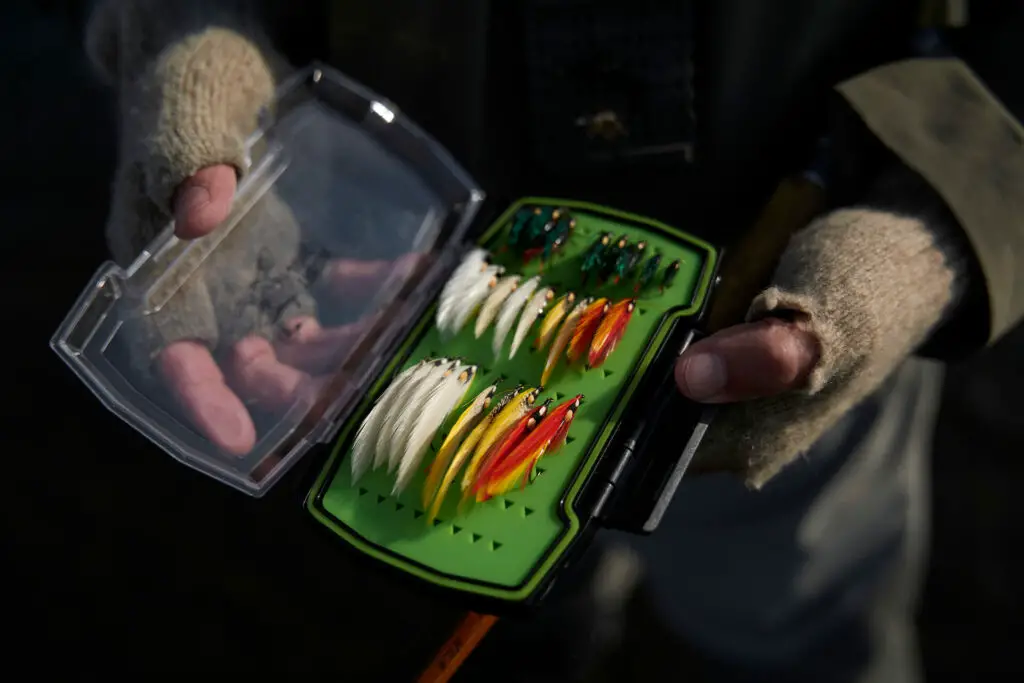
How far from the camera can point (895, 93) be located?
0.70m

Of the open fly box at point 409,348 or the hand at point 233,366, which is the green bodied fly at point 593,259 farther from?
the hand at point 233,366

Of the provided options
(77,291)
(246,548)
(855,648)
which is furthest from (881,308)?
(77,291)

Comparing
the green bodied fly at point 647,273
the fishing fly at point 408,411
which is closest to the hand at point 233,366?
the fishing fly at point 408,411

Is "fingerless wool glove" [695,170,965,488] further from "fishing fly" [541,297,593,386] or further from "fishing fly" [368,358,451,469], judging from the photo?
"fishing fly" [368,358,451,469]

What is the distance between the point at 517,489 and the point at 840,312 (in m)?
0.26

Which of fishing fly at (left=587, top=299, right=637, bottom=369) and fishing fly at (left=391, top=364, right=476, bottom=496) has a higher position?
fishing fly at (left=391, top=364, right=476, bottom=496)

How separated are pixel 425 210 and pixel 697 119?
0.83ft

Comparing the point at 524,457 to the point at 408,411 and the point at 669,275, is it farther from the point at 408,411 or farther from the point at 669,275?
the point at 669,275

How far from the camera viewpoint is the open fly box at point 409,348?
1.85 feet

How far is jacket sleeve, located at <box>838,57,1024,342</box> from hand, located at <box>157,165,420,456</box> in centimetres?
45

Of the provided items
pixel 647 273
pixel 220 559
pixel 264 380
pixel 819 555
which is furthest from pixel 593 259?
pixel 220 559

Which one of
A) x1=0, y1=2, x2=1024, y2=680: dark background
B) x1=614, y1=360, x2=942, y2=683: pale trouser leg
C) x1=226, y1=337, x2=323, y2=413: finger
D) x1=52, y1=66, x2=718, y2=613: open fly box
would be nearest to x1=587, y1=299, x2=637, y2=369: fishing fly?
x1=52, y1=66, x2=718, y2=613: open fly box

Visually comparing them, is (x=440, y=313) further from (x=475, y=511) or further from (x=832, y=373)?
(x=832, y=373)

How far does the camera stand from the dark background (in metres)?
1.12
